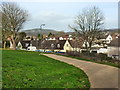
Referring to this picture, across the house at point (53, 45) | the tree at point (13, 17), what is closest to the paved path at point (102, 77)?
the tree at point (13, 17)

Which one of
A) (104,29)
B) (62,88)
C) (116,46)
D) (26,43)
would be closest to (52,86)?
(62,88)

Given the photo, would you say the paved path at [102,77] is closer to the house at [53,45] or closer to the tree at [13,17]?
the tree at [13,17]

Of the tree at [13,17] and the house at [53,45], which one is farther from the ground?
the tree at [13,17]

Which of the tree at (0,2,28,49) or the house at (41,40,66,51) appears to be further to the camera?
the house at (41,40,66,51)

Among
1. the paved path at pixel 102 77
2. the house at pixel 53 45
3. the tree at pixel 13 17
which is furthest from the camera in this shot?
the house at pixel 53 45

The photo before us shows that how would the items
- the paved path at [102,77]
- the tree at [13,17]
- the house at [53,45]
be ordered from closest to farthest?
the paved path at [102,77] → the tree at [13,17] → the house at [53,45]

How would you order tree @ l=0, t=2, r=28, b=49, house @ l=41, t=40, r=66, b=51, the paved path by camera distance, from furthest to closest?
1. house @ l=41, t=40, r=66, b=51
2. tree @ l=0, t=2, r=28, b=49
3. the paved path

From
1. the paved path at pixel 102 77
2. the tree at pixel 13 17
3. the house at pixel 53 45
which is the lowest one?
the paved path at pixel 102 77

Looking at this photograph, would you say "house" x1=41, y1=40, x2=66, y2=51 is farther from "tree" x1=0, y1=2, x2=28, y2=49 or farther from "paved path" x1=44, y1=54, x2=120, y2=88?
"paved path" x1=44, y1=54, x2=120, y2=88

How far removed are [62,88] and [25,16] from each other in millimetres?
32398

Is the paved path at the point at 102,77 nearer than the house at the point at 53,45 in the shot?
Yes

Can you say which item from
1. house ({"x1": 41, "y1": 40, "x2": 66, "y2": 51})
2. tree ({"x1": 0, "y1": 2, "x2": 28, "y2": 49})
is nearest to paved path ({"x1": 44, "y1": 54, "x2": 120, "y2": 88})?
tree ({"x1": 0, "y1": 2, "x2": 28, "y2": 49})

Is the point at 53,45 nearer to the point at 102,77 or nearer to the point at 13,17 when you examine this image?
the point at 13,17

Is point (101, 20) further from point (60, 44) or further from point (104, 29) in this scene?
point (60, 44)
